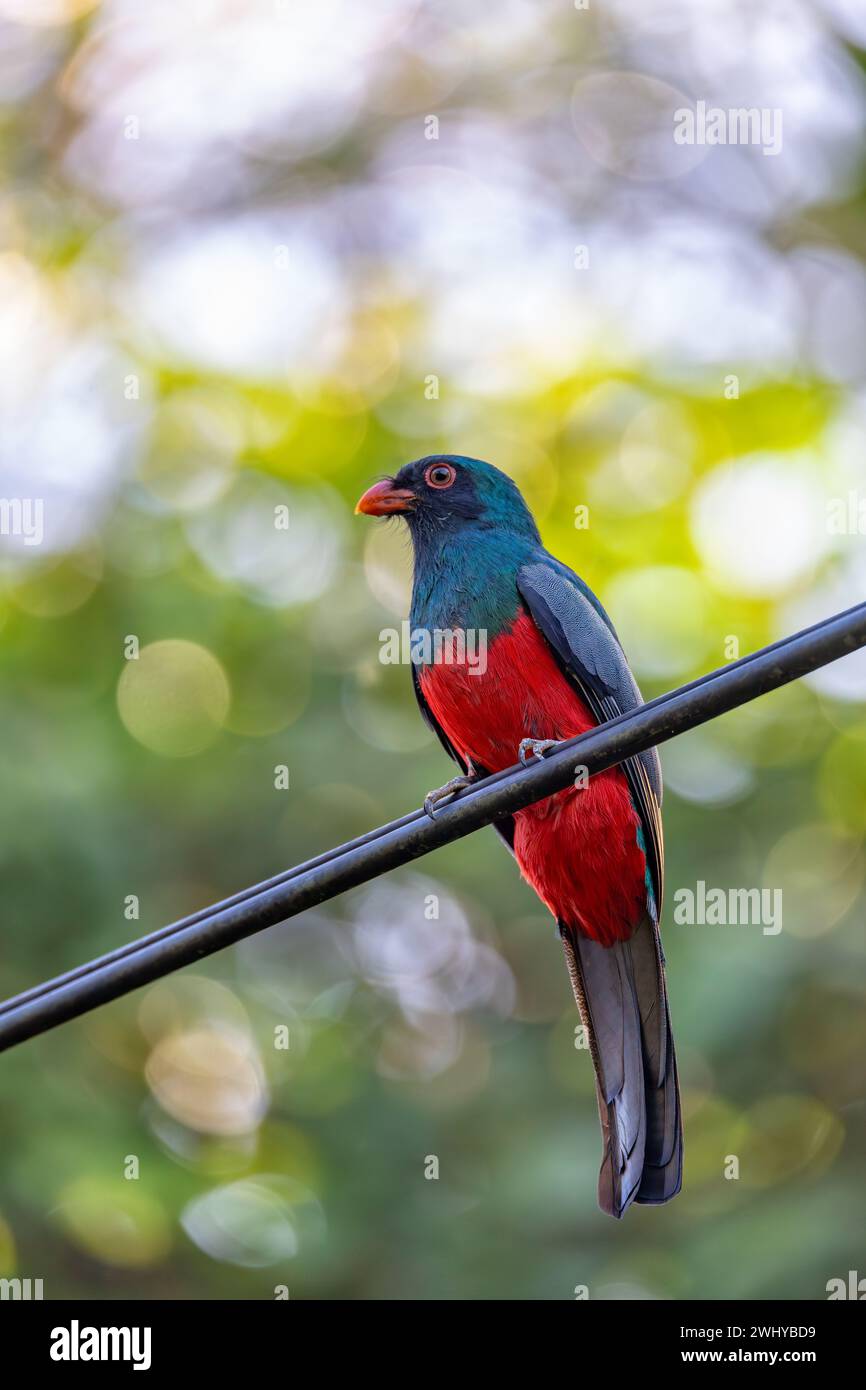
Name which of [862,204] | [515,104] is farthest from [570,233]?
[862,204]

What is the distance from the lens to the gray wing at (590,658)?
4078 millimetres

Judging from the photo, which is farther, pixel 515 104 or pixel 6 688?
pixel 515 104

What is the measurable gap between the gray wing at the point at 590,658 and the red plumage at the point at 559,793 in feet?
0.11

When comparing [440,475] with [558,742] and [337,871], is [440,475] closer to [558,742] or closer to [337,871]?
[558,742]

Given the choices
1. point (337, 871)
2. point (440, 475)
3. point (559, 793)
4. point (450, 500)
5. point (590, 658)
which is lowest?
point (337, 871)

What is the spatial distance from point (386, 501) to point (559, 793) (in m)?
1.16

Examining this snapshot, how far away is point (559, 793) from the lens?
4105 mm

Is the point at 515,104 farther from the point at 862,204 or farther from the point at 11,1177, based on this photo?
the point at 11,1177

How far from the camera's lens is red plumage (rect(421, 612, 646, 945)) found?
4.05 metres

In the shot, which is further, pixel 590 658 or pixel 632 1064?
pixel 590 658

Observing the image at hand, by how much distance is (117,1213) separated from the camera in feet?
23.3

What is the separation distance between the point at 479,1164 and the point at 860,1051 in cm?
213

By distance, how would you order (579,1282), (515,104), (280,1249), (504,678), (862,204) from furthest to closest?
1. (515,104)
2. (862,204)
3. (280,1249)
4. (579,1282)
5. (504,678)

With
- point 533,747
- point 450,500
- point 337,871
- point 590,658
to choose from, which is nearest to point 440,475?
point 450,500
